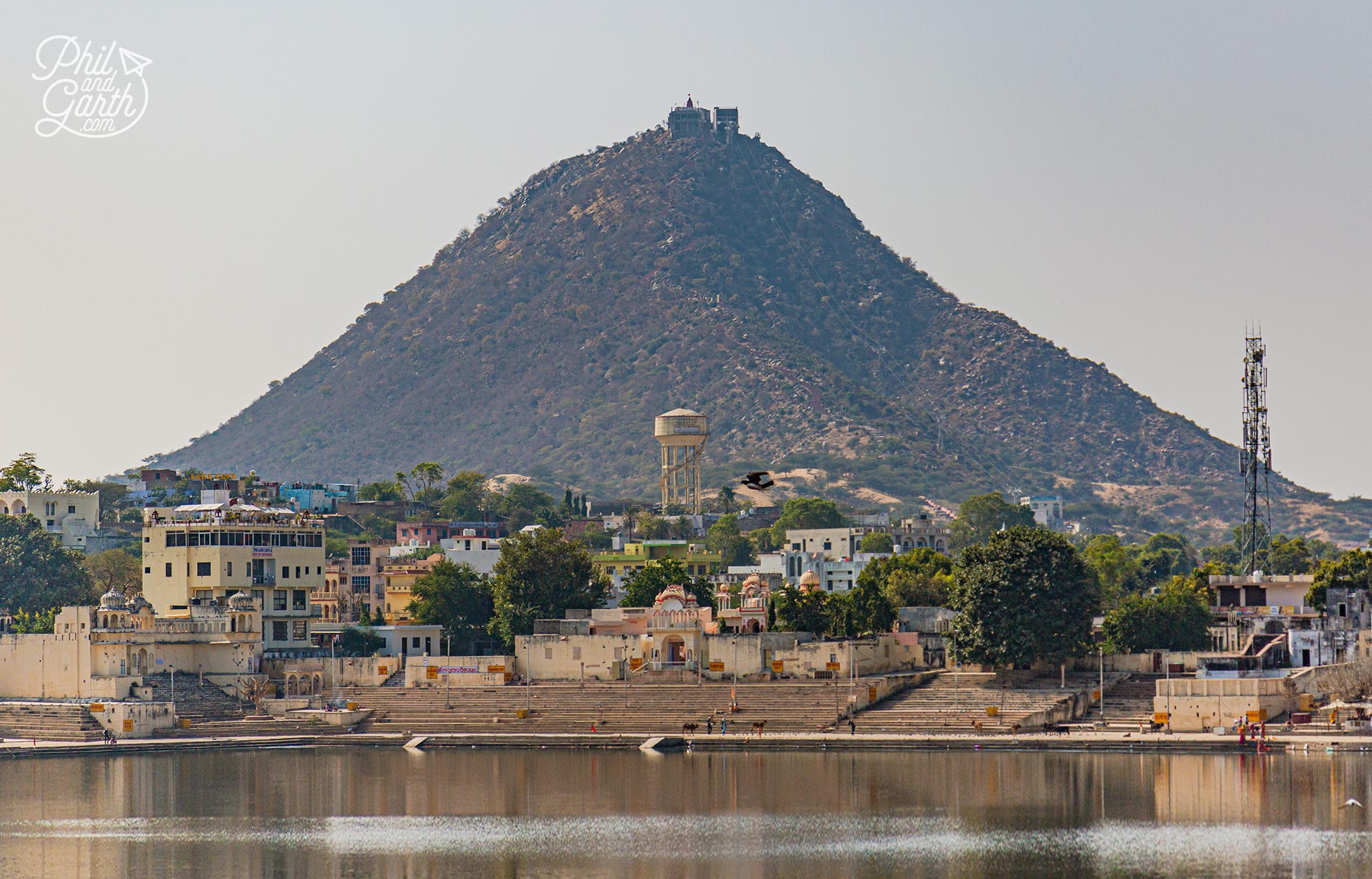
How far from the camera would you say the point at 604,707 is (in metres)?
88.2

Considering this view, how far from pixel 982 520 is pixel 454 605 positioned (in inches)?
2942

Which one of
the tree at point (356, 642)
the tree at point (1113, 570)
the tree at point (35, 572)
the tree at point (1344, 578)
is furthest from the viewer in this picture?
the tree at point (1113, 570)

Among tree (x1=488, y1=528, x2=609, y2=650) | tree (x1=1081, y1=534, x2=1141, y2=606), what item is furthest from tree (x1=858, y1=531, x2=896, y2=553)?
tree (x1=488, y1=528, x2=609, y2=650)

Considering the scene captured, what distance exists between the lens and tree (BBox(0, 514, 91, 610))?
11125cm

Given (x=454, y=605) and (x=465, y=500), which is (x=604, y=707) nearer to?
(x=454, y=605)

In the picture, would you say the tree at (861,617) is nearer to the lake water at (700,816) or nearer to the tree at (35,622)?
the lake water at (700,816)

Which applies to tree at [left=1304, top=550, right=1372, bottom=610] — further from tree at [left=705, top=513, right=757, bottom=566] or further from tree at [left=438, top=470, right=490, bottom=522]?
tree at [left=438, top=470, right=490, bottom=522]

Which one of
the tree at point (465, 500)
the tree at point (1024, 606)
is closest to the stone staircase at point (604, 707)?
the tree at point (1024, 606)

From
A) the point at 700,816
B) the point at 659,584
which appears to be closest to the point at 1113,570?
the point at 659,584

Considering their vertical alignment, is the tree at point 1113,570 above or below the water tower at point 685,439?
below

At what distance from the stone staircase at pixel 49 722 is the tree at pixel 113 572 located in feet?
66.8

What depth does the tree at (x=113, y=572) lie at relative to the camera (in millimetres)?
113375

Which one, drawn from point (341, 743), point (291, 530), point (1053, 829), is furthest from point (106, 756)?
point (1053, 829)

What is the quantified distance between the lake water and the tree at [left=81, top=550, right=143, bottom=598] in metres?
32.4
